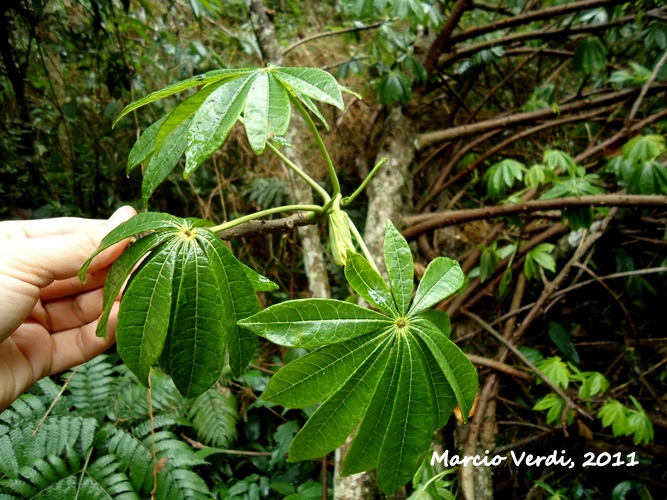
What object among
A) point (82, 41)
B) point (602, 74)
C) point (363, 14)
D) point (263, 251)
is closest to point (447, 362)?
point (363, 14)

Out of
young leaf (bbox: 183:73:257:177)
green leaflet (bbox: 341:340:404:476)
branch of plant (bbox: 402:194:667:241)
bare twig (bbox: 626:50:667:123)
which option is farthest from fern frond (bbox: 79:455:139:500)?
bare twig (bbox: 626:50:667:123)

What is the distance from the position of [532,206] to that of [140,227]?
116 centimetres

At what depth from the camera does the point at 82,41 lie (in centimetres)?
204

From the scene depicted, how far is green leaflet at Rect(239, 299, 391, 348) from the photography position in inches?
20.6

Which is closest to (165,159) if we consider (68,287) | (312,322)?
(312,322)

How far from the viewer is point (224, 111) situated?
1.78 feet

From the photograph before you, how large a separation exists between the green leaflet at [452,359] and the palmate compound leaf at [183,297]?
251 millimetres

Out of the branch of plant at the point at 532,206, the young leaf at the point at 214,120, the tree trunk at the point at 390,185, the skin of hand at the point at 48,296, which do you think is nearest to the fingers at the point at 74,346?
the skin of hand at the point at 48,296

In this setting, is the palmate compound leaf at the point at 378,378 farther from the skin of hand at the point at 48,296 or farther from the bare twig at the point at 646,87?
the bare twig at the point at 646,87

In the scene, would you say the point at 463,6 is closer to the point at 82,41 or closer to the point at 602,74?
the point at 602,74

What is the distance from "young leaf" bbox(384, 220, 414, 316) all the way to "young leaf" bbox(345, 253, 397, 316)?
2cm

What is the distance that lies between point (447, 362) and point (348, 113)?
1880 mm

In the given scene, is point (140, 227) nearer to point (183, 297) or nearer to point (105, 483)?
point (183, 297)

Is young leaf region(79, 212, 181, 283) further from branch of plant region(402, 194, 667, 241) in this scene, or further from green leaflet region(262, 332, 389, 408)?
branch of plant region(402, 194, 667, 241)
